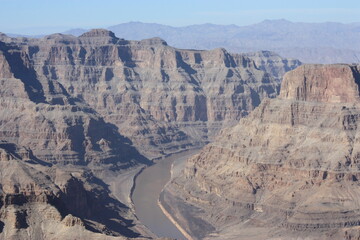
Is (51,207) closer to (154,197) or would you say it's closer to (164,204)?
(164,204)

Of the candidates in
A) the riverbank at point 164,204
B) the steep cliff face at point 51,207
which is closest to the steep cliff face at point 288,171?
the riverbank at point 164,204

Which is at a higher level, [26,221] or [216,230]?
[26,221]

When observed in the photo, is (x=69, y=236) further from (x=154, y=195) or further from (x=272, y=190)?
(x=154, y=195)

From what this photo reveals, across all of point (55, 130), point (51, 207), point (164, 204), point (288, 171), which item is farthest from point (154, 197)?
point (51, 207)

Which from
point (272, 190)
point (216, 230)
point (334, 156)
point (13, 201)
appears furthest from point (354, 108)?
point (13, 201)

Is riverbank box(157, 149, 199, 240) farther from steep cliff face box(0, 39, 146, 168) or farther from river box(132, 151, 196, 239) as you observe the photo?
steep cliff face box(0, 39, 146, 168)

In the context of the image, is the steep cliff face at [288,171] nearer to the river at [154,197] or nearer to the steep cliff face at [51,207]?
the river at [154,197]

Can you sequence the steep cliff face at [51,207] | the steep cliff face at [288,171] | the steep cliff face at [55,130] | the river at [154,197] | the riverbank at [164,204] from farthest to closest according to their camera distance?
1. the steep cliff face at [55,130]
2. the river at [154,197]
3. the riverbank at [164,204]
4. the steep cliff face at [288,171]
5. the steep cliff face at [51,207]
